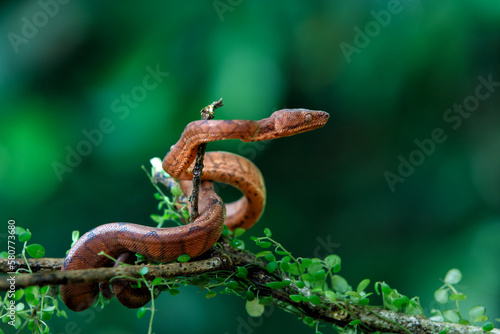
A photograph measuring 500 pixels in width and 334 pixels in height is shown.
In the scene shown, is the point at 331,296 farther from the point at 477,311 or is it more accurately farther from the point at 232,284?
the point at 477,311

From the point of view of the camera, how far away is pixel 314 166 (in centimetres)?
384

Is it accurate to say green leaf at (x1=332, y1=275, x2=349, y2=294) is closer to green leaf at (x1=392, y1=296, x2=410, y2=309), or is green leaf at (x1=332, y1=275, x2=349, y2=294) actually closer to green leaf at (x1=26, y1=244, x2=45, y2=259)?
green leaf at (x1=392, y1=296, x2=410, y2=309)

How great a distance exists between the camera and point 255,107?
3.18m

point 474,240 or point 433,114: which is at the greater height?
point 433,114

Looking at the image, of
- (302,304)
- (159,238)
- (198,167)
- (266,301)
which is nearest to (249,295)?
(266,301)

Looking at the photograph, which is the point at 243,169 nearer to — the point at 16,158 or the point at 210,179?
the point at 210,179

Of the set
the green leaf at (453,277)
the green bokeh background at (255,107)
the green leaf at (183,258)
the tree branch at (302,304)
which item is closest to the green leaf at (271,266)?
the tree branch at (302,304)

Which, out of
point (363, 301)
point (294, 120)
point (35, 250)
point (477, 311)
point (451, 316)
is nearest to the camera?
point (35, 250)

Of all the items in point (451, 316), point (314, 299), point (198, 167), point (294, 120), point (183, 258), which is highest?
point (294, 120)

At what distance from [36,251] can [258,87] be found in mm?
2120

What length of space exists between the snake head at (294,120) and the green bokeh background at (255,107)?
124 centimetres

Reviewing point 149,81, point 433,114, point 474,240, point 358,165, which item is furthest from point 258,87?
point 474,240

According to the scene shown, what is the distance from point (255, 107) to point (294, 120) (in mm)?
1288

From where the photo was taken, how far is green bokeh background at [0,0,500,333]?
3207mm
